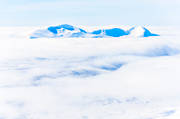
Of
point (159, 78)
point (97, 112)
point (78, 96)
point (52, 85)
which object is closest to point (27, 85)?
point (52, 85)


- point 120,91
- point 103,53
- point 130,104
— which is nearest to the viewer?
point 130,104

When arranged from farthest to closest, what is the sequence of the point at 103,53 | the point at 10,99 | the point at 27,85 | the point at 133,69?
the point at 103,53, the point at 133,69, the point at 27,85, the point at 10,99

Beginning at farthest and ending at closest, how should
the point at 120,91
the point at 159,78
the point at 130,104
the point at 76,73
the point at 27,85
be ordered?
the point at 159,78 → the point at 76,73 → the point at 120,91 → the point at 27,85 → the point at 130,104

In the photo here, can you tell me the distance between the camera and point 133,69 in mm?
134625

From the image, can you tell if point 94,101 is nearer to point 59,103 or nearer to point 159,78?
point 59,103

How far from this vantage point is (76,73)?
353ft

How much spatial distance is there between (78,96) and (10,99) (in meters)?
20.2

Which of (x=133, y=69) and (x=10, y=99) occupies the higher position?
(x=10, y=99)

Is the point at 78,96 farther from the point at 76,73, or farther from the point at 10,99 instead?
the point at 76,73

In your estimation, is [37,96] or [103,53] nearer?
[37,96]

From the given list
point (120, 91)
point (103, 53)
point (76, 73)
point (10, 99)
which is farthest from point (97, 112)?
point (103, 53)

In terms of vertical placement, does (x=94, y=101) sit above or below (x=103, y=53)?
above


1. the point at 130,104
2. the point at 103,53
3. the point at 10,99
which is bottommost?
the point at 103,53

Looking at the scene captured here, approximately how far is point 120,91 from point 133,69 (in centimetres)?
5018
